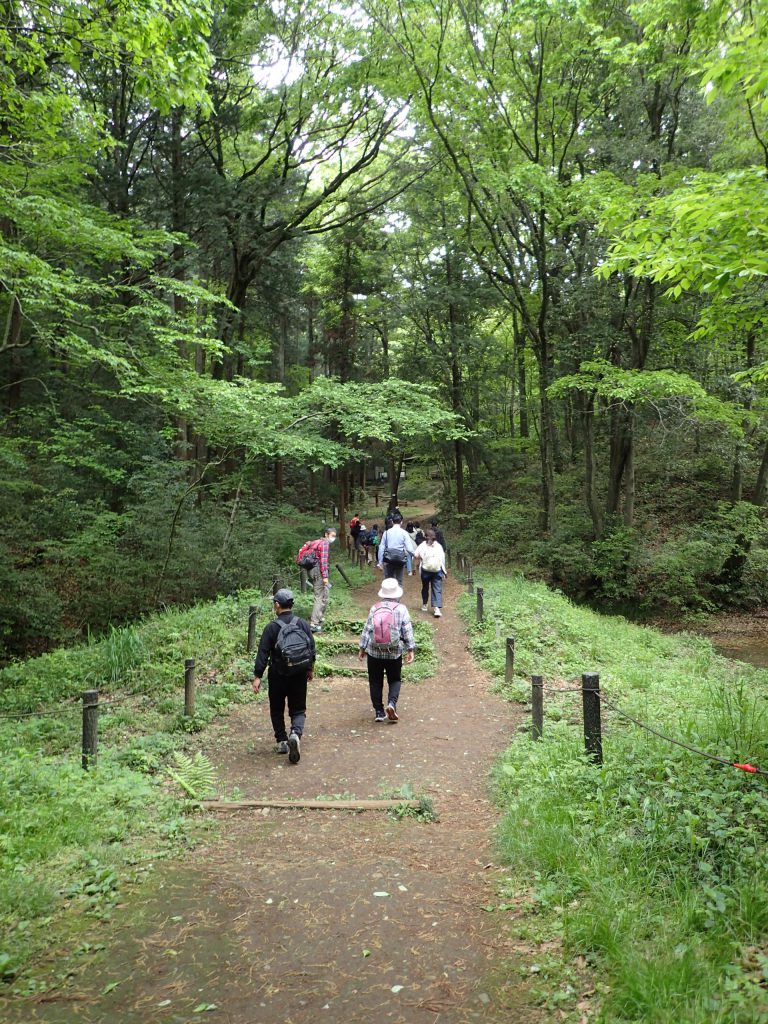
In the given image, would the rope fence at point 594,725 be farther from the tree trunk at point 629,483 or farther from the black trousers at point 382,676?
the tree trunk at point 629,483

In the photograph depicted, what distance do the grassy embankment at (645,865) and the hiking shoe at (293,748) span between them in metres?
2.27

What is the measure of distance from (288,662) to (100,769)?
2.11 meters

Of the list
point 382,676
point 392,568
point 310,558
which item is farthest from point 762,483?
point 382,676

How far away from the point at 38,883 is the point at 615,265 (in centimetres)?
746

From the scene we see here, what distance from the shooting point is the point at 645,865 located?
3846 mm

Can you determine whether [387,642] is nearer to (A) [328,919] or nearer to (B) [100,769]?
(B) [100,769]

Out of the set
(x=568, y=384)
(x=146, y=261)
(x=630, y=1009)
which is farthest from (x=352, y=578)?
(x=630, y=1009)

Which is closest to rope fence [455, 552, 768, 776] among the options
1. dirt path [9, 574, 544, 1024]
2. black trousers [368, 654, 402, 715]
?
A: dirt path [9, 574, 544, 1024]

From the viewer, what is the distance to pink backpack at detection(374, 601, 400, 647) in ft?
25.1

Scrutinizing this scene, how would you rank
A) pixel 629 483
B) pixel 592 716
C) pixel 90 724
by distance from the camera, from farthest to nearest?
pixel 629 483 → pixel 90 724 → pixel 592 716

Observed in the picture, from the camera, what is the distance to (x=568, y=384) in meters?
16.4

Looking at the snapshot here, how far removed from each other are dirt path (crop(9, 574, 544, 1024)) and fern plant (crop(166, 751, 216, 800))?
228 millimetres

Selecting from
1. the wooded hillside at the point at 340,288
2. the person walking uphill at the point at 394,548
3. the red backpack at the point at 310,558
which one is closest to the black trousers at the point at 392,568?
the person walking uphill at the point at 394,548

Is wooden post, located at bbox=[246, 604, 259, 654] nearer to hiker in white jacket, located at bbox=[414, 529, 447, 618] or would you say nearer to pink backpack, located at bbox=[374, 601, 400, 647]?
pink backpack, located at bbox=[374, 601, 400, 647]
